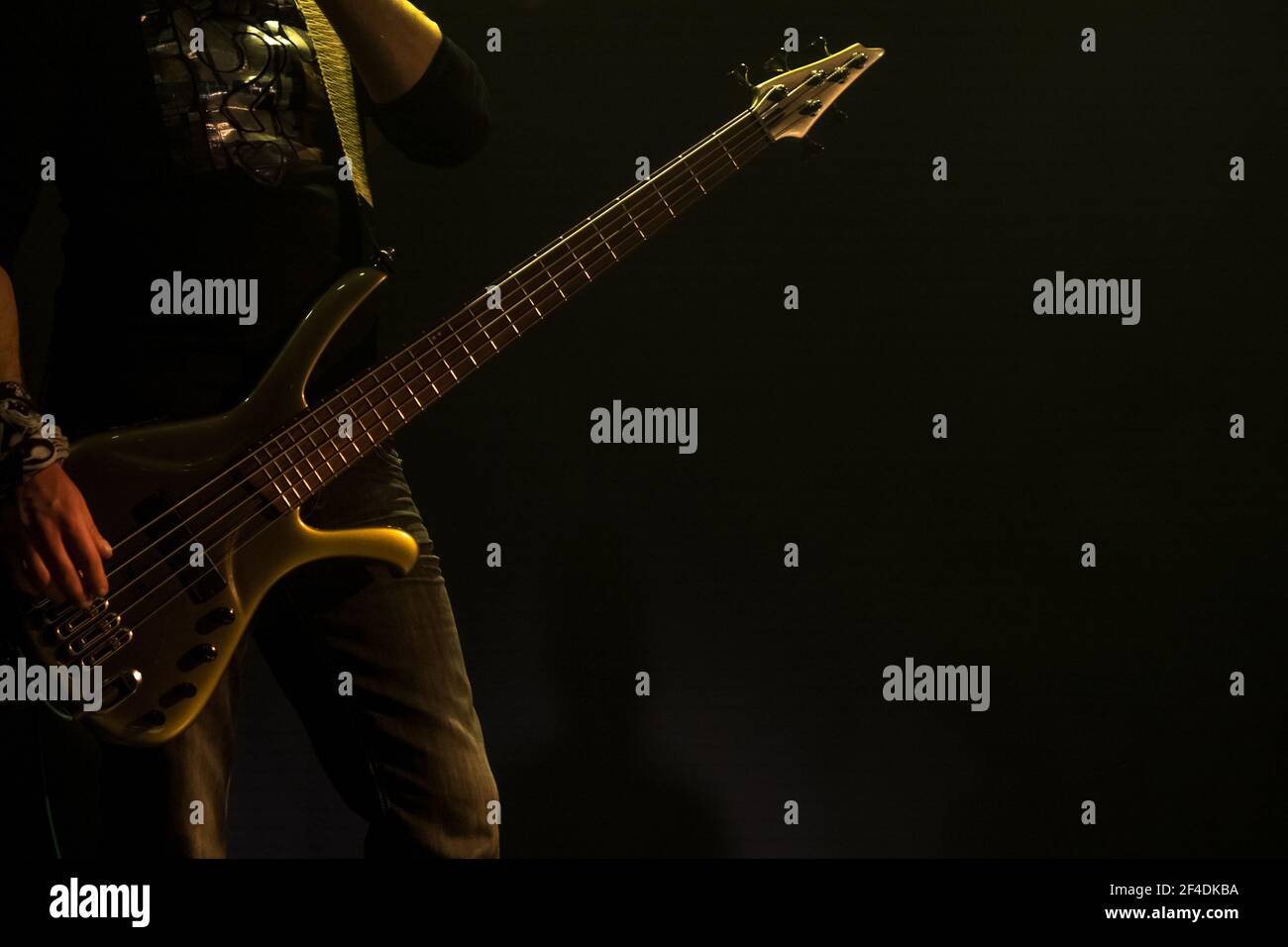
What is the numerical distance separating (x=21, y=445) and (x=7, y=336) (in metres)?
0.14

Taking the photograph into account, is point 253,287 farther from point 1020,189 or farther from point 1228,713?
point 1228,713

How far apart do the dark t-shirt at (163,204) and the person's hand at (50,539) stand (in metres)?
0.15

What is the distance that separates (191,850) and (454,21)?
1436 mm

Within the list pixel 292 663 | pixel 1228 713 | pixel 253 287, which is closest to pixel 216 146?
pixel 253 287

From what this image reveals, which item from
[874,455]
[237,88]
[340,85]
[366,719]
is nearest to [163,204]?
[237,88]

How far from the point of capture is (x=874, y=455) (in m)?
2.08

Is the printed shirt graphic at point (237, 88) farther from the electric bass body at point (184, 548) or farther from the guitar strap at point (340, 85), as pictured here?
the electric bass body at point (184, 548)

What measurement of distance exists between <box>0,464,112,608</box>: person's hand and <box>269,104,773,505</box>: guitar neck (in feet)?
0.74

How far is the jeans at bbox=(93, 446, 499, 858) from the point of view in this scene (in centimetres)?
133

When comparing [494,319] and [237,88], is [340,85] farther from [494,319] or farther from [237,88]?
[494,319]

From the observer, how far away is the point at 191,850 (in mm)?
1294

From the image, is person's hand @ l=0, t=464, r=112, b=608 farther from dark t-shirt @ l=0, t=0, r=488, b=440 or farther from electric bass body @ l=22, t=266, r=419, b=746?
dark t-shirt @ l=0, t=0, r=488, b=440
